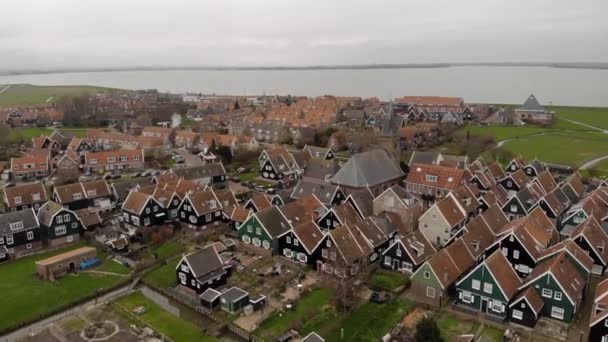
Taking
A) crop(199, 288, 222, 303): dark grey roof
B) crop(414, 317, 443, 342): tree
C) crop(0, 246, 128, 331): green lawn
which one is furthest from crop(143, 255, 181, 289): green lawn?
crop(414, 317, 443, 342): tree

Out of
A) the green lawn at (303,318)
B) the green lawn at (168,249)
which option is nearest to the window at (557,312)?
the green lawn at (303,318)

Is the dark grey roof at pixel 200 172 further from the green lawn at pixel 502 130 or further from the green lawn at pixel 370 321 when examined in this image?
the green lawn at pixel 502 130

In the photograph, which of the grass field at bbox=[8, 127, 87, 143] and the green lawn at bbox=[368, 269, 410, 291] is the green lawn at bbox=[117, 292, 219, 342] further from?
the grass field at bbox=[8, 127, 87, 143]

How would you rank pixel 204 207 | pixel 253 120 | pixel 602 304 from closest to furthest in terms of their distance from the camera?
pixel 602 304 < pixel 204 207 < pixel 253 120

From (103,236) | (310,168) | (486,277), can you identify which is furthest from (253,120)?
(486,277)

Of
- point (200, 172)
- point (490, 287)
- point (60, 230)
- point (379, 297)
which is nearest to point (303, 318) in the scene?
point (379, 297)

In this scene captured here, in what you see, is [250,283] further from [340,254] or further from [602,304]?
[602,304]
